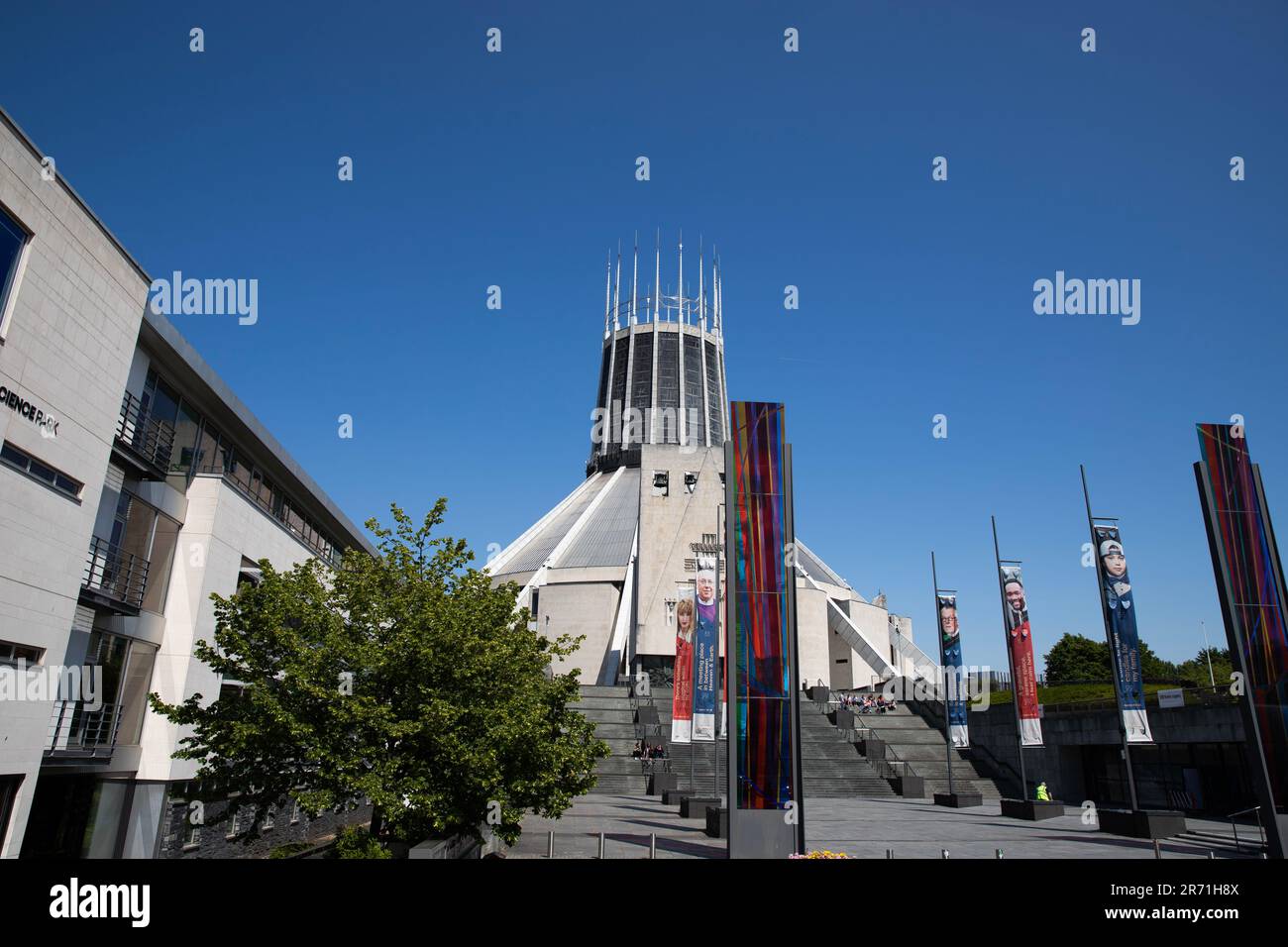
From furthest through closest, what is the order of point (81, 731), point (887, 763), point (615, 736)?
point (615, 736)
point (887, 763)
point (81, 731)

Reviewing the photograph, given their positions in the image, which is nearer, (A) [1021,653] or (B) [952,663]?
(A) [1021,653]

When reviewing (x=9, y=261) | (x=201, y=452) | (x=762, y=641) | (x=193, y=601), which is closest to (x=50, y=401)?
(x=9, y=261)

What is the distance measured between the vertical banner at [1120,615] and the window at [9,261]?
23345mm

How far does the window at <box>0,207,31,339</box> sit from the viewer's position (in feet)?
42.8

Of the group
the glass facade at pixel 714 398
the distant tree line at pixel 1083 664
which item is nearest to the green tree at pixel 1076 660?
the distant tree line at pixel 1083 664

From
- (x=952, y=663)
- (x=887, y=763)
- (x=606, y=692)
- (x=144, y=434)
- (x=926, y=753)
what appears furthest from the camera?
(x=606, y=692)

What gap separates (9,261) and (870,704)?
35320mm

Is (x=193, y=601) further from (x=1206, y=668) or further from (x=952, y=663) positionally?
(x=1206, y=668)

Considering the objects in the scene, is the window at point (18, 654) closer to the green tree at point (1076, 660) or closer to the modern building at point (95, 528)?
the modern building at point (95, 528)

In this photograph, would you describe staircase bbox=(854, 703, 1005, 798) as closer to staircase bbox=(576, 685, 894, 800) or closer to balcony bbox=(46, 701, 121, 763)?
staircase bbox=(576, 685, 894, 800)

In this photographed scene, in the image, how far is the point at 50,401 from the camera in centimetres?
1399

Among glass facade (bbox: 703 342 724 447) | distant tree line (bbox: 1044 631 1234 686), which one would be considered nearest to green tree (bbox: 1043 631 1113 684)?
distant tree line (bbox: 1044 631 1234 686)
